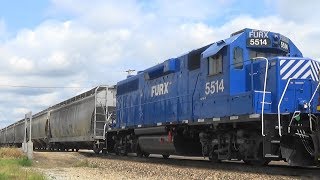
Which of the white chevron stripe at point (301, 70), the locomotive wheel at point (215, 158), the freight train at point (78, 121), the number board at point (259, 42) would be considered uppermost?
the number board at point (259, 42)

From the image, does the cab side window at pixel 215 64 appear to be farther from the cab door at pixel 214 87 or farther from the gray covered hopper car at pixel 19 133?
the gray covered hopper car at pixel 19 133

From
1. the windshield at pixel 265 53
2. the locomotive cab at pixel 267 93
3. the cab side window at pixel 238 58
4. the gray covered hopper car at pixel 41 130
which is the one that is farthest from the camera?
the gray covered hopper car at pixel 41 130

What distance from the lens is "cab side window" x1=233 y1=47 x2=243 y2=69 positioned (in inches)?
543

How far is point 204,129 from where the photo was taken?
15719 millimetres

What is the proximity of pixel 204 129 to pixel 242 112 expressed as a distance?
115 inches

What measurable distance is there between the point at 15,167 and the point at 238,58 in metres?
8.17

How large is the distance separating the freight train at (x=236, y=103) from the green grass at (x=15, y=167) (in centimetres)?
520

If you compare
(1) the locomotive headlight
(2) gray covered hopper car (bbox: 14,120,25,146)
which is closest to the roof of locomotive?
(1) the locomotive headlight

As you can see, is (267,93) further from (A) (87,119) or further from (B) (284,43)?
(A) (87,119)

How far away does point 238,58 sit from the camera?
13.9m

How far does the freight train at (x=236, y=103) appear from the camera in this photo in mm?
12250

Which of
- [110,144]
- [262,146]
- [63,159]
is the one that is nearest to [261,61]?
[262,146]

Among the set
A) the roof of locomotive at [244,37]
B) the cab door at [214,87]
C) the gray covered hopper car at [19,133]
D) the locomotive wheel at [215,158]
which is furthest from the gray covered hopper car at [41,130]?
the roof of locomotive at [244,37]

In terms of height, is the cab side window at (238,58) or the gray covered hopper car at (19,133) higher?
the cab side window at (238,58)
